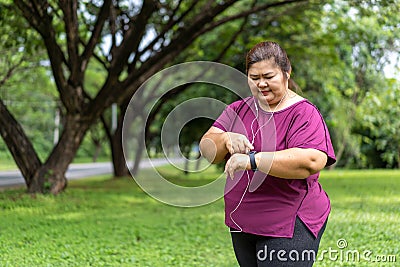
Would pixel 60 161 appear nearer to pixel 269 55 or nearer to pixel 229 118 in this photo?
pixel 229 118

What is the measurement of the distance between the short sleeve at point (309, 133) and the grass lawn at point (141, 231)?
84 cm

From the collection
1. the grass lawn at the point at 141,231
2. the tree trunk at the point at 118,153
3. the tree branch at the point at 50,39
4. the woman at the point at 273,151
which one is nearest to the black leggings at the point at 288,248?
the woman at the point at 273,151

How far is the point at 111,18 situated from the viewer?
12156 millimetres

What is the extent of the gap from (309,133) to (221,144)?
341 millimetres

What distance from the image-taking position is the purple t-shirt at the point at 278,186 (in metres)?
2.06

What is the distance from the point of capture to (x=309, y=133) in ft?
6.59

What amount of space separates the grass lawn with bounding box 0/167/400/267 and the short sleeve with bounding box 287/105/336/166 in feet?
2.75

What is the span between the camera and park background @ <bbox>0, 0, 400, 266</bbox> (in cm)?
607

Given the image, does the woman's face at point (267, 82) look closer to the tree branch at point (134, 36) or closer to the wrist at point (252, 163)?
the wrist at point (252, 163)

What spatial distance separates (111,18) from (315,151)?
1079cm

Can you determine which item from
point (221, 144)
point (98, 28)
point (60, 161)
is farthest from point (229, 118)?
point (60, 161)

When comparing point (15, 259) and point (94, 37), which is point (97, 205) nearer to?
→ point (94, 37)

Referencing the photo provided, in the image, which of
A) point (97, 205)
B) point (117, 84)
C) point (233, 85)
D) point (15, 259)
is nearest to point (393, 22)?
point (117, 84)

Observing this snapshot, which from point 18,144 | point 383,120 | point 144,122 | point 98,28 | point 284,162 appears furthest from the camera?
point 383,120
